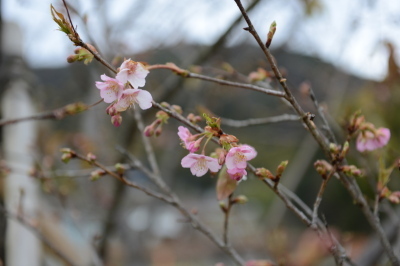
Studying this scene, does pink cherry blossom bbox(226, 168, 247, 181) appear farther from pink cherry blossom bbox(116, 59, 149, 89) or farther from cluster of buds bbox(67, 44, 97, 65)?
cluster of buds bbox(67, 44, 97, 65)

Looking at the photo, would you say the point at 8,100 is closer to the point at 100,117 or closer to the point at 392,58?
the point at 392,58

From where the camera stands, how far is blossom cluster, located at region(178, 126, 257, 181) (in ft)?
2.72

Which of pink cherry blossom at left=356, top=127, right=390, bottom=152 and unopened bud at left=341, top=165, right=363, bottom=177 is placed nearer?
unopened bud at left=341, top=165, right=363, bottom=177

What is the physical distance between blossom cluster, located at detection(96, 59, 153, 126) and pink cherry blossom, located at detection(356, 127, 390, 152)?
1.97ft

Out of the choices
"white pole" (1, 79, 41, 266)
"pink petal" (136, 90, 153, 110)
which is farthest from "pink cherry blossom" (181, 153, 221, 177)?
"white pole" (1, 79, 41, 266)

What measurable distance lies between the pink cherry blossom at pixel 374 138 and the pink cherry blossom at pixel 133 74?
61cm

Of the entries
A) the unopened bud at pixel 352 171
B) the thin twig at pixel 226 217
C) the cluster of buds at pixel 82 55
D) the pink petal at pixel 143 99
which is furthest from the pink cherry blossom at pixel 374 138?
the cluster of buds at pixel 82 55

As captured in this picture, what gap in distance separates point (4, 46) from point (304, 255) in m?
3.37

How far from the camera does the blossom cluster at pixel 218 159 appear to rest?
0.83 m

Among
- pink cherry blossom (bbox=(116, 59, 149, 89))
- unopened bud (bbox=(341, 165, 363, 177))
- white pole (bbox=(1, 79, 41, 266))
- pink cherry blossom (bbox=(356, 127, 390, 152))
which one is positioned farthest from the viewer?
white pole (bbox=(1, 79, 41, 266))

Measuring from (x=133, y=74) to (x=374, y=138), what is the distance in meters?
0.66

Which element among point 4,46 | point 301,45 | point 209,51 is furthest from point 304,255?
point 4,46

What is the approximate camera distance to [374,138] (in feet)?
3.71

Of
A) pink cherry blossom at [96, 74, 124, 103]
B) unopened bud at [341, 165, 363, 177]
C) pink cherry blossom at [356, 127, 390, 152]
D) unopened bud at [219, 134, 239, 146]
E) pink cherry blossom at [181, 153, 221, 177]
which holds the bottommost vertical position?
unopened bud at [341, 165, 363, 177]
